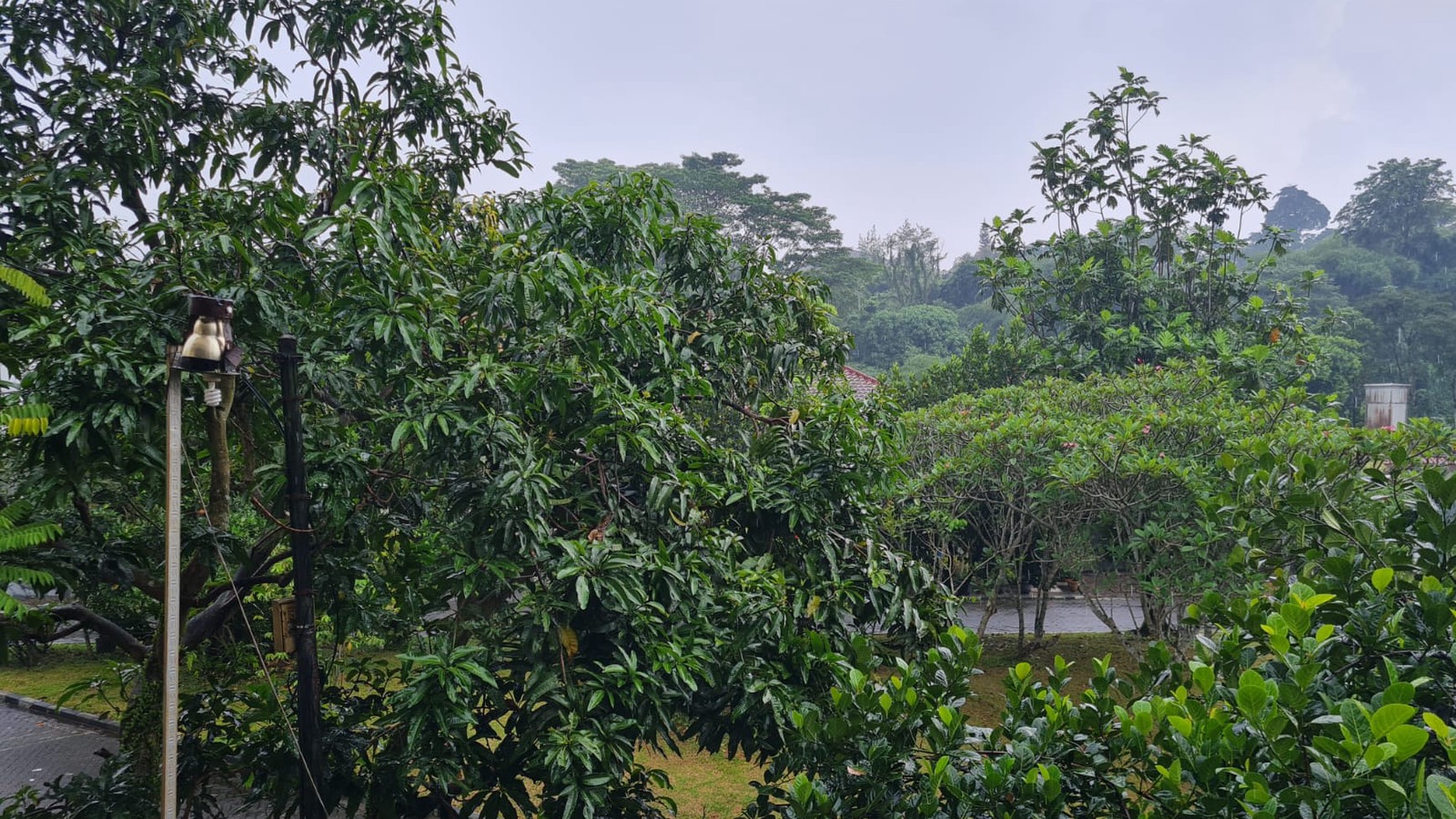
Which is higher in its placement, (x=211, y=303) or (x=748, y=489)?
(x=211, y=303)

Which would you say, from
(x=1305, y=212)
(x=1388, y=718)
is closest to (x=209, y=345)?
(x=1388, y=718)

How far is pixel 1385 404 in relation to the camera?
745 inches

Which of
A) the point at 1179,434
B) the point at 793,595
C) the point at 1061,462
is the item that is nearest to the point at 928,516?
the point at 1061,462

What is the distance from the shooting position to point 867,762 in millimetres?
2160

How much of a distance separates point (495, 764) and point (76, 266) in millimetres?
2461

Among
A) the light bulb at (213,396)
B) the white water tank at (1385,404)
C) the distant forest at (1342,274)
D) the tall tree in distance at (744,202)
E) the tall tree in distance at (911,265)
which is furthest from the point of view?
the tall tree in distance at (911,265)

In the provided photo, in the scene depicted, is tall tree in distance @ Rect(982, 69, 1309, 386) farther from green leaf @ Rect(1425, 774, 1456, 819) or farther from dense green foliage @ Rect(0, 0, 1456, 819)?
green leaf @ Rect(1425, 774, 1456, 819)

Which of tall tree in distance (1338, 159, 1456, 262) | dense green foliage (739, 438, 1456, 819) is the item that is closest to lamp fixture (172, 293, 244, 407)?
dense green foliage (739, 438, 1456, 819)

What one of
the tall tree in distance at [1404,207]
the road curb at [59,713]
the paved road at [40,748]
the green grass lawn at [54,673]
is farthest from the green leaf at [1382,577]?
the tall tree in distance at [1404,207]

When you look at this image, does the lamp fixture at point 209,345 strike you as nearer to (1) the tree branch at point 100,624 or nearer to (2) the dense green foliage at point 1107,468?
(1) the tree branch at point 100,624

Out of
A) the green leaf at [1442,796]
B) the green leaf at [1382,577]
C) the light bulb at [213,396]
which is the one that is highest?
the light bulb at [213,396]

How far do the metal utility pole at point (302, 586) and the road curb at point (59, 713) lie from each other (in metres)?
5.79

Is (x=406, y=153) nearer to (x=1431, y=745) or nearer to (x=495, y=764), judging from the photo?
(x=495, y=764)

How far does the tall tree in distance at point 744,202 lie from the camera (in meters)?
31.1
